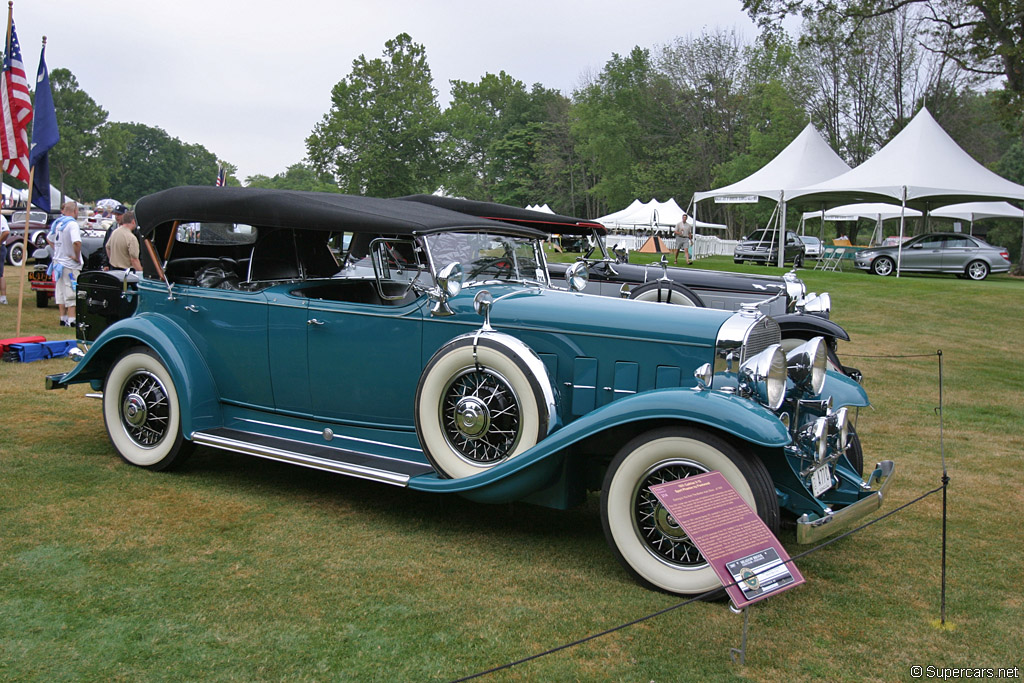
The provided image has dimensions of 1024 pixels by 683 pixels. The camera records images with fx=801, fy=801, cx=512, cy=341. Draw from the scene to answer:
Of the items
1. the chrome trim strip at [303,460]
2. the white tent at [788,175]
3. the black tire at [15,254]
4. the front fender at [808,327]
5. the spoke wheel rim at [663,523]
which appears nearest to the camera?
the spoke wheel rim at [663,523]

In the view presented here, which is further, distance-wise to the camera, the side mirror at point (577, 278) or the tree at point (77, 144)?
the tree at point (77, 144)

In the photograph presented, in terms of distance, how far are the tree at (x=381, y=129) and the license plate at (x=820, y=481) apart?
184 feet

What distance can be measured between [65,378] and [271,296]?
1.96m

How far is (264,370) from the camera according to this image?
5293 mm

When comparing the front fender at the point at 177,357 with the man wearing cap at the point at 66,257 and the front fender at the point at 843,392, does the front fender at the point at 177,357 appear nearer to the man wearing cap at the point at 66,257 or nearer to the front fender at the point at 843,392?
the front fender at the point at 843,392

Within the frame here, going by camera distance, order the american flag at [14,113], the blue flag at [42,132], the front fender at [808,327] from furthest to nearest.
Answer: the blue flag at [42,132] → the american flag at [14,113] → the front fender at [808,327]

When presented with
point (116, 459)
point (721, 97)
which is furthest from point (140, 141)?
point (116, 459)

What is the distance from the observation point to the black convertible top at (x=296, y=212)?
15.4 feet

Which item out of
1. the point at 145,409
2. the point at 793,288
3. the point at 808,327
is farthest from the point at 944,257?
the point at 145,409

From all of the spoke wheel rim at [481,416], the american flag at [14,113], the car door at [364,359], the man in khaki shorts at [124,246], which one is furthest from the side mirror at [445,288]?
the american flag at [14,113]

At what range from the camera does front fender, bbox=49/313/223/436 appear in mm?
5293

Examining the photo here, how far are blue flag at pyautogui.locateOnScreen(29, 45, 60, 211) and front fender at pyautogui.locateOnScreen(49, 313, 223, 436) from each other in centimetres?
540

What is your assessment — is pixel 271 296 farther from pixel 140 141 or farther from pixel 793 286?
pixel 140 141

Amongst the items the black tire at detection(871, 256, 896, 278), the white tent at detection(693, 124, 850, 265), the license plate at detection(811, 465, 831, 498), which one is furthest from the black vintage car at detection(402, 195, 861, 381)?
the black tire at detection(871, 256, 896, 278)
